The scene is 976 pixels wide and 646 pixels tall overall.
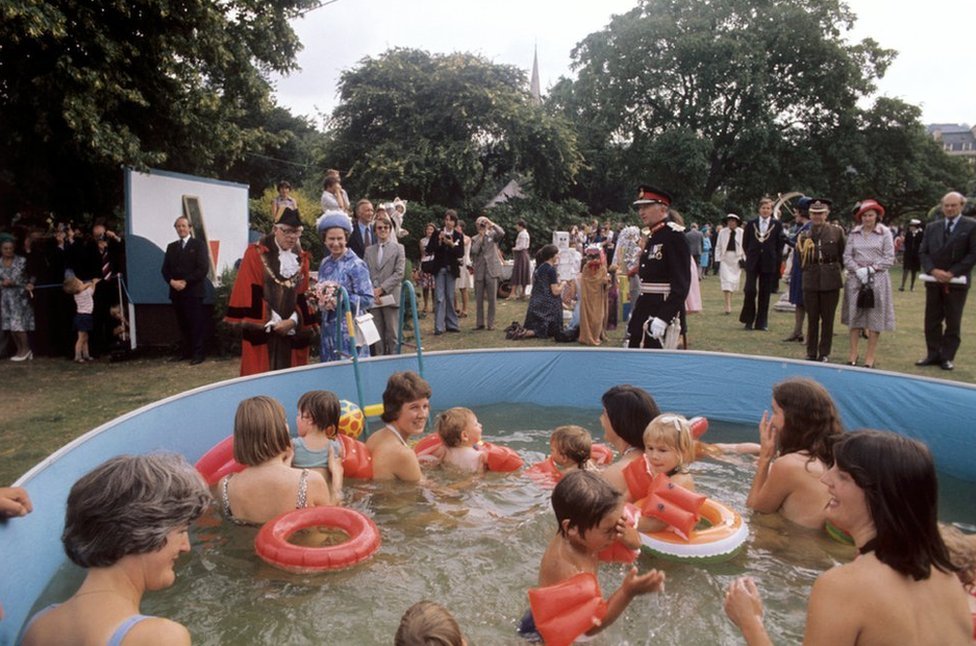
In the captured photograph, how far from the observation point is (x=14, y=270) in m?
9.88

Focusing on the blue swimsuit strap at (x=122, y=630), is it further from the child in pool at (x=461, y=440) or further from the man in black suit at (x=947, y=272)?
the man in black suit at (x=947, y=272)

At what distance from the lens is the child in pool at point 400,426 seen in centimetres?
481

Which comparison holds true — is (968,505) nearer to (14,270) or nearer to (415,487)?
(415,487)

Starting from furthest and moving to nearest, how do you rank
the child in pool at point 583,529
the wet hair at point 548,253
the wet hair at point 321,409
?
the wet hair at point 548,253 < the wet hair at point 321,409 < the child in pool at point 583,529

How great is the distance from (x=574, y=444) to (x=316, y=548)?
1.74 m

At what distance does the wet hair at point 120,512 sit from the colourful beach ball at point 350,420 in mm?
3508

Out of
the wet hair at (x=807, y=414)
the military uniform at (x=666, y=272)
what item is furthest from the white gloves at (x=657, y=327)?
the wet hair at (x=807, y=414)

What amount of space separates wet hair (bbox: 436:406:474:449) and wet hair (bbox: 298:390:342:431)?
0.94m

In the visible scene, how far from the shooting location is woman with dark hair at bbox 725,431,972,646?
74.7 inches

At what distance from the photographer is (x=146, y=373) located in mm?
9078

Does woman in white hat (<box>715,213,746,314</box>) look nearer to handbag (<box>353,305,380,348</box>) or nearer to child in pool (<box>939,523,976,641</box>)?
handbag (<box>353,305,380,348</box>)

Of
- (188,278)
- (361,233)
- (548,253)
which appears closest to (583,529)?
(361,233)

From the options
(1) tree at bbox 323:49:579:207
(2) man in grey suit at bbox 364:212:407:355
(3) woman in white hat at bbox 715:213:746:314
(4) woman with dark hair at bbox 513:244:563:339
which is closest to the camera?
(2) man in grey suit at bbox 364:212:407:355

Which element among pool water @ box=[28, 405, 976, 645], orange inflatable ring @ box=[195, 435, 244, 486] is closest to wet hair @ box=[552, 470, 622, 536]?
pool water @ box=[28, 405, 976, 645]
